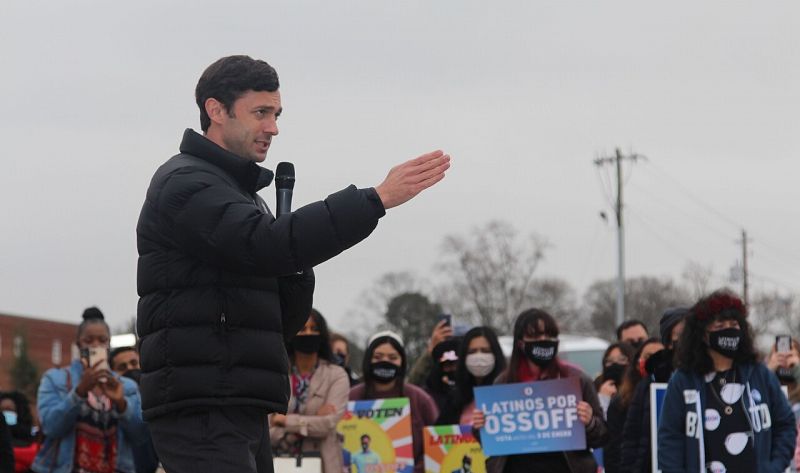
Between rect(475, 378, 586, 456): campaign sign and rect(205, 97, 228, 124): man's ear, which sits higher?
rect(205, 97, 228, 124): man's ear

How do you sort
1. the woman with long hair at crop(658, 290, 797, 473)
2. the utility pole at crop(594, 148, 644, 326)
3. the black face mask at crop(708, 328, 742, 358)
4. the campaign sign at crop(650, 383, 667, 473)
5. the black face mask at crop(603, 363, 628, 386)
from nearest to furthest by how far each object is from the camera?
the woman with long hair at crop(658, 290, 797, 473) < the black face mask at crop(708, 328, 742, 358) < the campaign sign at crop(650, 383, 667, 473) < the black face mask at crop(603, 363, 628, 386) < the utility pole at crop(594, 148, 644, 326)

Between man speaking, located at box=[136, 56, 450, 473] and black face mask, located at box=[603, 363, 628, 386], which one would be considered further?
black face mask, located at box=[603, 363, 628, 386]

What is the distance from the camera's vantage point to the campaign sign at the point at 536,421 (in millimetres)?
10398

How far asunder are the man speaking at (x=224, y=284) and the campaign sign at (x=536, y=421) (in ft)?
17.3

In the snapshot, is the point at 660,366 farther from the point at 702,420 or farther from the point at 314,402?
the point at 314,402

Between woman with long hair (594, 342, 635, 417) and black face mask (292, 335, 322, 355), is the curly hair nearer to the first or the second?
black face mask (292, 335, 322, 355)

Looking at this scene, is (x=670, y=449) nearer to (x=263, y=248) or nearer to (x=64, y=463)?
(x=64, y=463)

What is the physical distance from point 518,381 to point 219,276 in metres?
6.00

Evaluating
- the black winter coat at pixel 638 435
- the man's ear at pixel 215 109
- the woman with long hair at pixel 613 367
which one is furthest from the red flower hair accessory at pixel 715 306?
the man's ear at pixel 215 109

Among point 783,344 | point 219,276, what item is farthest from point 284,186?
point 783,344

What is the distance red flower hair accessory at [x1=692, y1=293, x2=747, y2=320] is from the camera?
958cm

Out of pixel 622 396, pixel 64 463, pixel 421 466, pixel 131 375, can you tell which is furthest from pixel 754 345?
pixel 131 375

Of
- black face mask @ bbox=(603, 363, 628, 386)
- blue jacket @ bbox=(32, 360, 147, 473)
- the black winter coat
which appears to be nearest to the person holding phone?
blue jacket @ bbox=(32, 360, 147, 473)

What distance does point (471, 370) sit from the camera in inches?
466
